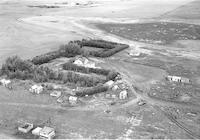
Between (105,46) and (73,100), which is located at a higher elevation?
(105,46)

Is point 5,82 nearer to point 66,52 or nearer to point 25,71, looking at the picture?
point 25,71

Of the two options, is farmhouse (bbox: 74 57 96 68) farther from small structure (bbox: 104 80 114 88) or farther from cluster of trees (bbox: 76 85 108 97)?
cluster of trees (bbox: 76 85 108 97)

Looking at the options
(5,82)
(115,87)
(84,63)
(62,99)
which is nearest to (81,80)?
(115,87)

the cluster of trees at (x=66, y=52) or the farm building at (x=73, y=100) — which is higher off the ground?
the cluster of trees at (x=66, y=52)

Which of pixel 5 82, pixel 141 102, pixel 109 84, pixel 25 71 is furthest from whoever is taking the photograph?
pixel 25 71

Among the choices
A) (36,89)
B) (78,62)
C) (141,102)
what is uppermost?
(78,62)

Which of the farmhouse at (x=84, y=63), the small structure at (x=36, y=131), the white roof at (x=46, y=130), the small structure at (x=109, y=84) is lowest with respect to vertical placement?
the small structure at (x=36, y=131)

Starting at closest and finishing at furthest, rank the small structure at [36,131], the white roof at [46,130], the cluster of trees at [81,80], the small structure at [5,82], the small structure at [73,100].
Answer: the white roof at [46,130], the small structure at [36,131], the small structure at [73,100], the cluster of trees at [81,80], the small structure at [5,82]

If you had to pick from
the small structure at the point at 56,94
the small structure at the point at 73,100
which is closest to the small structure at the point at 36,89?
the small structure at the point at 56,94

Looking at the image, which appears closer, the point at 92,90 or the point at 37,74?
the point at 92,90

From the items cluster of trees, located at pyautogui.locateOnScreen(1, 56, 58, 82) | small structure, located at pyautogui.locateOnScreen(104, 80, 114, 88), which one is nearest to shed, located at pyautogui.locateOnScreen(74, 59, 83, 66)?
cluster of trees, located at pyautogui.locateOnScreen(1, 56, 58, 82)

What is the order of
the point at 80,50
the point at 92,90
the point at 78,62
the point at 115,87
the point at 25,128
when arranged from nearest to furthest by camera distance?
1. the point at 25,128
2. the point at 92,90
3. the point at 115,87
4. the point at 78,62
5. the point at 80,50

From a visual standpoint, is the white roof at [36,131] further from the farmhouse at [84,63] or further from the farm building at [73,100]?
the farmhouse at [84,63]
